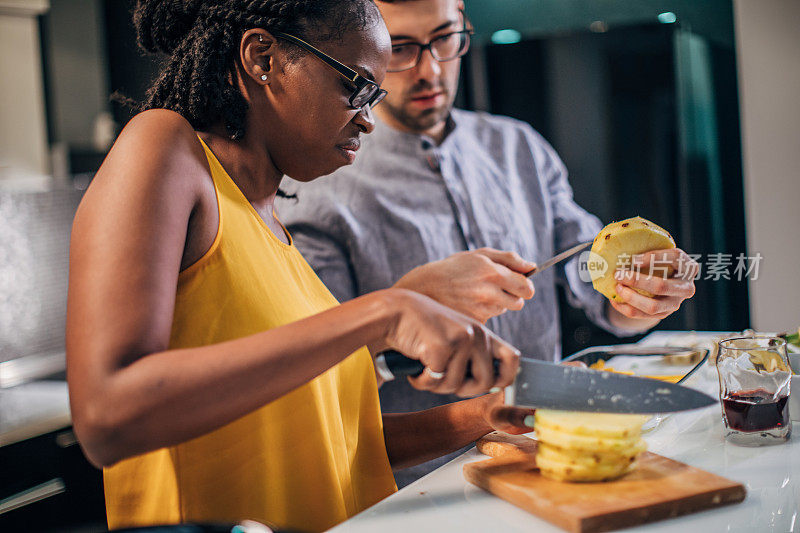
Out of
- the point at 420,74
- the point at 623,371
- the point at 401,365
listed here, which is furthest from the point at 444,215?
the point at 401,365

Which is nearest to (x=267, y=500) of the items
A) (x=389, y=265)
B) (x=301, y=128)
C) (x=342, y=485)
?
(x=342, y=485)

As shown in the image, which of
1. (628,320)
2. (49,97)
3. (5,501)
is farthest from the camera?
(49,97)

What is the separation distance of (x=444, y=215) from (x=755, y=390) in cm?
100

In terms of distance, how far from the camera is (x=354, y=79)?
42.6 inches

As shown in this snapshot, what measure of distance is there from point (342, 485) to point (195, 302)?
0.40 metres

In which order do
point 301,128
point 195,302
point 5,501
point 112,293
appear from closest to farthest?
point 112,293 → point 195,302 → point 301,128 → point 5,501

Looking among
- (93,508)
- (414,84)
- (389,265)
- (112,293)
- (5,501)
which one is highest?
(414,84)

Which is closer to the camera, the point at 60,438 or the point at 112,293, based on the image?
the point at 112,293

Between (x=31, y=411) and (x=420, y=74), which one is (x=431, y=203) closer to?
(x=420, y=74)

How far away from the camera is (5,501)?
2141 mm

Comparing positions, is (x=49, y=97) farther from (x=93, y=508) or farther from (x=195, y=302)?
(x=195, y=302)

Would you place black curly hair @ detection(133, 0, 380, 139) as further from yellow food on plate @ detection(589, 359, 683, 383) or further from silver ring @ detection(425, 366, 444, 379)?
yellow food on plate @ detection(589, 359, 683, 383)

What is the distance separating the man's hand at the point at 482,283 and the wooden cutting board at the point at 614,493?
0.30 meters

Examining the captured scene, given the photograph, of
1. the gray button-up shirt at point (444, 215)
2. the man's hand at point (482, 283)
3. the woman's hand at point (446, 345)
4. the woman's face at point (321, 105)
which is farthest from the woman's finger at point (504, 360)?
the gray button-up shirt at point (444, 215)
